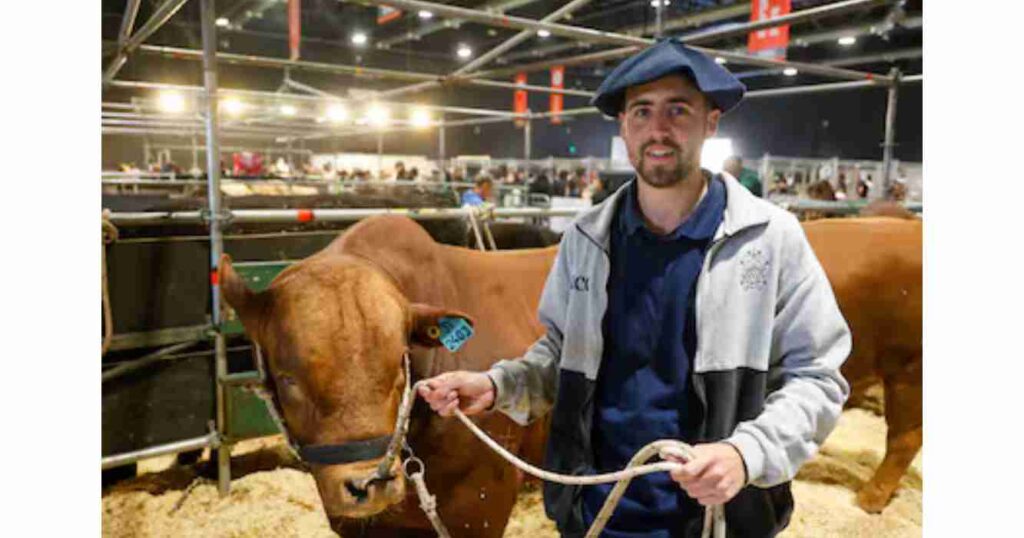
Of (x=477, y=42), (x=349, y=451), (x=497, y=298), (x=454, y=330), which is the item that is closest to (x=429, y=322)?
(x=454, y=330)

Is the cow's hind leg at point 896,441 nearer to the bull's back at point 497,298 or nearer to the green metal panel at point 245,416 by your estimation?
the bull's back at point 497,298

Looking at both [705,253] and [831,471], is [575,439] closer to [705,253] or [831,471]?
[705,253]

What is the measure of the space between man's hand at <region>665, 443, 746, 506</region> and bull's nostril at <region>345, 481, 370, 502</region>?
933 mm

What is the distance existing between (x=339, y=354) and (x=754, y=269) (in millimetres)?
1132

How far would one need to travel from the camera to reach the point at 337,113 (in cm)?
830

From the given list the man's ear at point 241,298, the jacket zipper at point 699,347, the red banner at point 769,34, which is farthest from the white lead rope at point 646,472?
the red banner at point 769,34

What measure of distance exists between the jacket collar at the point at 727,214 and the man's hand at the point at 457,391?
1.42 feet

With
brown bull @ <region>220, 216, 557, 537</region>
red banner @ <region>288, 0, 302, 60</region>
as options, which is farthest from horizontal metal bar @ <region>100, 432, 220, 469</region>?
red banner @ <region>288, 0, 302, 60</region>

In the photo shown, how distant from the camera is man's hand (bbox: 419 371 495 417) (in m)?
1.64

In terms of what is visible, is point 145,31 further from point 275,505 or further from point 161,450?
point 275,505

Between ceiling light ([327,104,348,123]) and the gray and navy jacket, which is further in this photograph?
ceiling light ([327,104,348,123])

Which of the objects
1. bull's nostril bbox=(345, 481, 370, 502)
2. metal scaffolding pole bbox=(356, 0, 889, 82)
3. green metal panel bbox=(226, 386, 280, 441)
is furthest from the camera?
green metal panel bbox=(226, 386, 280, 441)

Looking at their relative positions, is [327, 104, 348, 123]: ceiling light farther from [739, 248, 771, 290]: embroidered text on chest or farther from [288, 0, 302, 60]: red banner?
[739, 248, 771, 290]: embroidered text on chest
